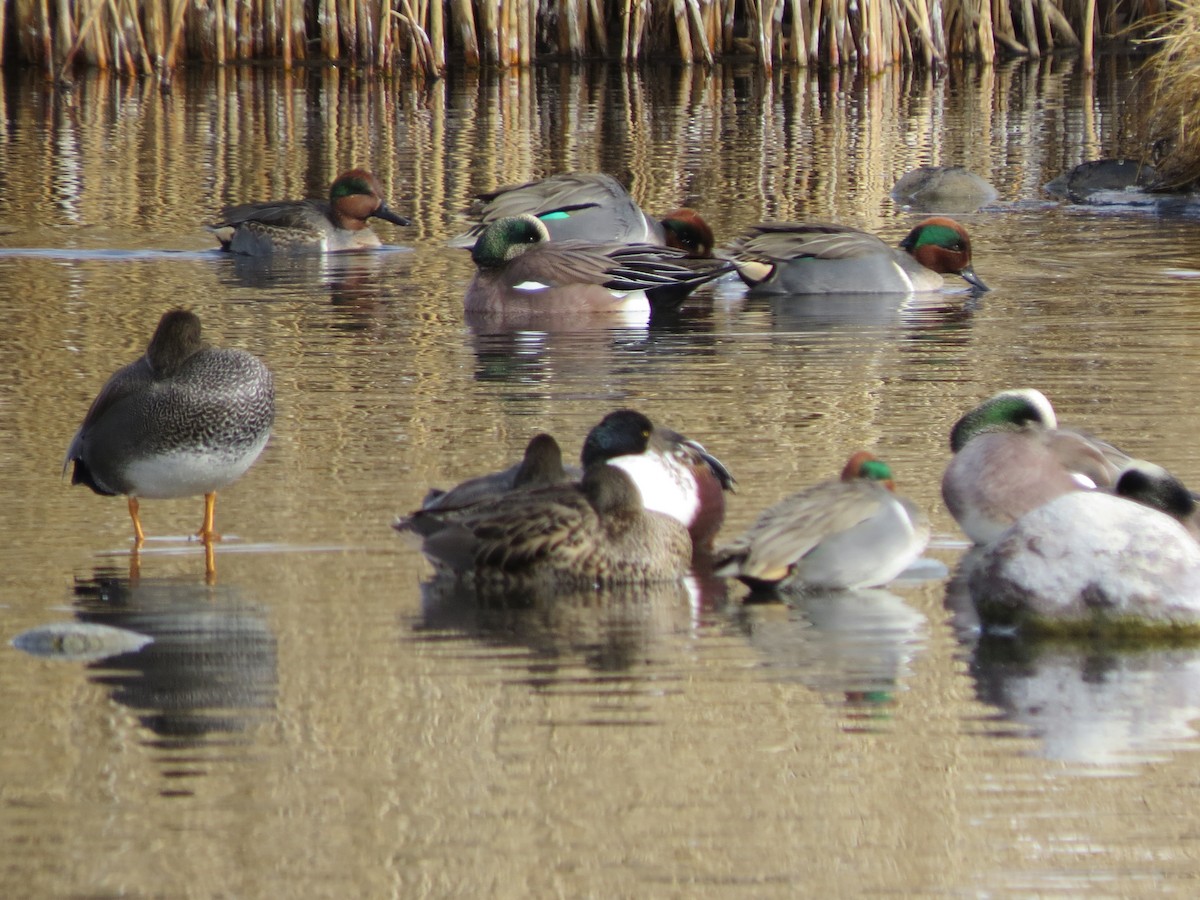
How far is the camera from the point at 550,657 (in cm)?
493

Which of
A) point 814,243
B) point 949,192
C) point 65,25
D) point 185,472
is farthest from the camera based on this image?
point 65,25

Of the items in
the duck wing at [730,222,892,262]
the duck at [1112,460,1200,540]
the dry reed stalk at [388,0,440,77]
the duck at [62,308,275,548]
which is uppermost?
the dry reed stalk at [388,0,440,77]

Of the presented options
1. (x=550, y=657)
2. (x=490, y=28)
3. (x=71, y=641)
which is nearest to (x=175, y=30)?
(x=490, y=28)

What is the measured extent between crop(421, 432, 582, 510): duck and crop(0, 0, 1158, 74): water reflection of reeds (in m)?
16.8

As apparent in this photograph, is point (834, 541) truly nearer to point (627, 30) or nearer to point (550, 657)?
point (550, 657)

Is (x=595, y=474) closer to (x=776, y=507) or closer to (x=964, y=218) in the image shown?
(x=776, y=507)

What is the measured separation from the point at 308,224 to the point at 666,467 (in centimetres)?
747

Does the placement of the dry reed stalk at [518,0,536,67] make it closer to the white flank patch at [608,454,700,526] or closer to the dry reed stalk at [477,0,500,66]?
the dry reed stalk at [477,0,500,66]

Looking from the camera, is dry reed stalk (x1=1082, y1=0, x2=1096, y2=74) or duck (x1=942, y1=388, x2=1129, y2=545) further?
dry reed stalk (x1=1082, y1=0, x2=1096, y2=74)

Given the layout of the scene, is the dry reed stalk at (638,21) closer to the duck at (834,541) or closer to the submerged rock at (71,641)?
the duck at (834,541)

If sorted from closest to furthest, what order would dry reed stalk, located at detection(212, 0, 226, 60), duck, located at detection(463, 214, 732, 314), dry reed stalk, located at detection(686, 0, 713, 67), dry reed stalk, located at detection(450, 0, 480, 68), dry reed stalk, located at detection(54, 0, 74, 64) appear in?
1. duck, located at detection(463, 214, 732, 314)
2. dry reed stalk, located at detection(54, 0, 74, 64)
3. dry reed stalk, located at detection(212, 0, 226, 60)
4. dry reed stalk, located at detection(450, 0, 480, 68)
5. dry reed stalk, located at detection(686, 0, 713, 67)

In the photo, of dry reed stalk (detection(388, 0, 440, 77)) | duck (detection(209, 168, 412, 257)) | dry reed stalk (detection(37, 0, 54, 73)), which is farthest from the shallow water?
dry reed stalk (detection(37, 0, 54, 73))

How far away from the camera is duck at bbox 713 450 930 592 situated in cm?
543

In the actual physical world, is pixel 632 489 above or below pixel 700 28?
below
